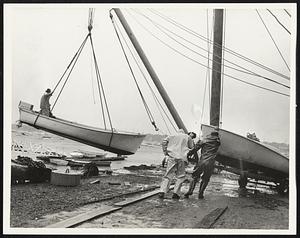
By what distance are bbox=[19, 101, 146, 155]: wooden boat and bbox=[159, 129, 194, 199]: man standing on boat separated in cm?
313

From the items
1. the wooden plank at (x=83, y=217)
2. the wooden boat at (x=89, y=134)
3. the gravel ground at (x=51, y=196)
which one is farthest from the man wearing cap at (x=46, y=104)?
the wooden plank at (x=83, y=217)

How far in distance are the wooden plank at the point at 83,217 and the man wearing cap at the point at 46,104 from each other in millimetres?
3204

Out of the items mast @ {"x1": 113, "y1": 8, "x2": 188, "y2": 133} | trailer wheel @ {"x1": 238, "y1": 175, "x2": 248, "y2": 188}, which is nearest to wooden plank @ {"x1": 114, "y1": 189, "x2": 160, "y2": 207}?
mast @ {"x1": 113, "y1": 8, "x2": 188, "y2": 133}

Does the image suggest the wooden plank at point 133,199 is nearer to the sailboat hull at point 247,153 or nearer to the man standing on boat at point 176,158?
the man standing on boat at point 176,158

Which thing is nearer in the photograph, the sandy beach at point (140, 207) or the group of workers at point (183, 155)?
the sandy beach at point (140, 207)

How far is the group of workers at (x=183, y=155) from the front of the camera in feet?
23.7

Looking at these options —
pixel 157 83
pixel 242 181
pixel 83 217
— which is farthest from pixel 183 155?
Result: pixel 242 181

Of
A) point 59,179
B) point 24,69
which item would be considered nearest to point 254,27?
point 24,69

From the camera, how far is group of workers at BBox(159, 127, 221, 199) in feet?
23.7

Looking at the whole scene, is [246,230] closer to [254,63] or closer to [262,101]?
[262,101]

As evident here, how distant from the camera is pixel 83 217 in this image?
5930 mm

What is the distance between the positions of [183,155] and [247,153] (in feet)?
5.31

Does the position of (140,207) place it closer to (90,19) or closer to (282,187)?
(282,187)

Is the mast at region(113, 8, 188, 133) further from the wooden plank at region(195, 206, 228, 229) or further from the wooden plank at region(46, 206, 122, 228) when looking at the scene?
the wooden plank at region(46, 206, 122, 228)
